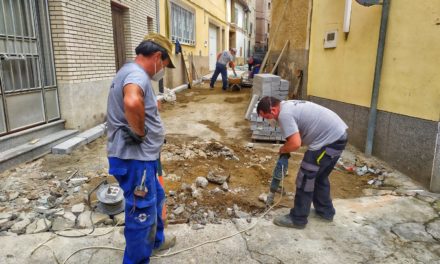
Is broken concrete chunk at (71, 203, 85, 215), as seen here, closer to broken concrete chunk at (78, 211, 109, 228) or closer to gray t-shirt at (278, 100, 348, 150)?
broken concrete chunk at (78, 211, 109, 228)

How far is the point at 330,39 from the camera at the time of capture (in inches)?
246

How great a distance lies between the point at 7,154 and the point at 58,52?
6.65ft

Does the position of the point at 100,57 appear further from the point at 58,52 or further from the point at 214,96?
the point at 214,96

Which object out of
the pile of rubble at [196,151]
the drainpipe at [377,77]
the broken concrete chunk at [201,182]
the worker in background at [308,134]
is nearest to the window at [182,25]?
the pile of rubble at [196,151]

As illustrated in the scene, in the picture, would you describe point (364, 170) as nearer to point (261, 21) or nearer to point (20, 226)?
point (20, 226)

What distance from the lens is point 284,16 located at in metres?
9.60

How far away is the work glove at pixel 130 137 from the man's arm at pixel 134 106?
66 mm

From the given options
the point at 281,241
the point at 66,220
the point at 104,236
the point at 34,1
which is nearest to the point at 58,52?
the point at 34,1

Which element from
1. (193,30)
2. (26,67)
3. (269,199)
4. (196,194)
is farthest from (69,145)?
(193,30)

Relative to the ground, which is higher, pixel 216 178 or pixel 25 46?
pixel 25 46

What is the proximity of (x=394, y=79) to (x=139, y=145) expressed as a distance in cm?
394

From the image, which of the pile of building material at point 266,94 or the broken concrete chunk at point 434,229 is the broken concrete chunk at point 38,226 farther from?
the pile of building material at point 266,94

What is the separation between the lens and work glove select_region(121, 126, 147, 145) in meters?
2.11

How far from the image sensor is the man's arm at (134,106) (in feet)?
6.36
